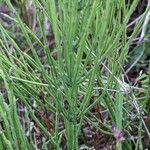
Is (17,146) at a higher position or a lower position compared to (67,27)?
lower

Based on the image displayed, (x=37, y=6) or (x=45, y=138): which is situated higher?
(x=37, y=6)

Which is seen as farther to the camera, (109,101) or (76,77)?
(109,101)

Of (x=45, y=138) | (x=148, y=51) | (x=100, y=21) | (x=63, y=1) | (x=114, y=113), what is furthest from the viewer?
(x=148, y=51)

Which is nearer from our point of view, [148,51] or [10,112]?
[10,112]

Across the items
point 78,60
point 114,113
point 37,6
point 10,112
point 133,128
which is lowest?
point 133,128

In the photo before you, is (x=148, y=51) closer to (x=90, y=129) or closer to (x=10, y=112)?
(x=90, y=129)

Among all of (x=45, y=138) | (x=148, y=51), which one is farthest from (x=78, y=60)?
(x=148, y=51)

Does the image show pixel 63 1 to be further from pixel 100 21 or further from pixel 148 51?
pixel 148 51

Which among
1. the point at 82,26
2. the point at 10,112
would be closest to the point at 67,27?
the point at 82,26

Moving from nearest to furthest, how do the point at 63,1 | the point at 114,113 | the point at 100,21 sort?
1. the point at 63,1
2. the point at 100,21
3. the point at 114,113
